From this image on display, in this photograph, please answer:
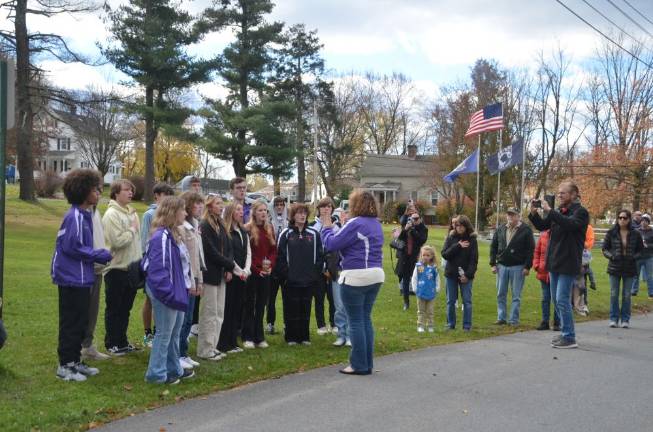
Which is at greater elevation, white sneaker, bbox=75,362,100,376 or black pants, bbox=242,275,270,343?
black pants, bbox=242,275,270,343

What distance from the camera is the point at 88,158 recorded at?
3091 inches

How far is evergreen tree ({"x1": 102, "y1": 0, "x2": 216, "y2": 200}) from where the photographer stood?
34844 millimetres

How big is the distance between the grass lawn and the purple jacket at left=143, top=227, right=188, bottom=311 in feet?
2.90

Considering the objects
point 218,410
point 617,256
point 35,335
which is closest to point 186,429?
point 218,410

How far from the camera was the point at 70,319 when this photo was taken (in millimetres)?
6434

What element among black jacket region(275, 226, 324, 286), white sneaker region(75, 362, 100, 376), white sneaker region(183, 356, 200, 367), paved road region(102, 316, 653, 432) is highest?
black jacket region(275, 226, 324, 286)

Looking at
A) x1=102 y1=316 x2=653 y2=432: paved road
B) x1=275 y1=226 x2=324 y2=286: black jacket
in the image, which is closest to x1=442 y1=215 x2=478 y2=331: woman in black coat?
x1=102 y1=316 x2=653 y2=432: paved road

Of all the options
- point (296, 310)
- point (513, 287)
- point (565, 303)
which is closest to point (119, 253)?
point (296, 310)

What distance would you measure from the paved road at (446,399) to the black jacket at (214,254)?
147 cm

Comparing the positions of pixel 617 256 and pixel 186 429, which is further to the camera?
pixel 617 256

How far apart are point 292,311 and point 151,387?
2741 mm

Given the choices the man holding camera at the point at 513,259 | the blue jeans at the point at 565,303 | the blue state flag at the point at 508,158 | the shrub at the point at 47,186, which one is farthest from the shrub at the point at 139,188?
the blue jeans at the point at 565,303

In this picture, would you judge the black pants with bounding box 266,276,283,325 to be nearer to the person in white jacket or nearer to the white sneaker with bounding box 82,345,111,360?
the person in white jacket

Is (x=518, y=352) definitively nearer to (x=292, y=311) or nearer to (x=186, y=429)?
(x=292, y=311)
